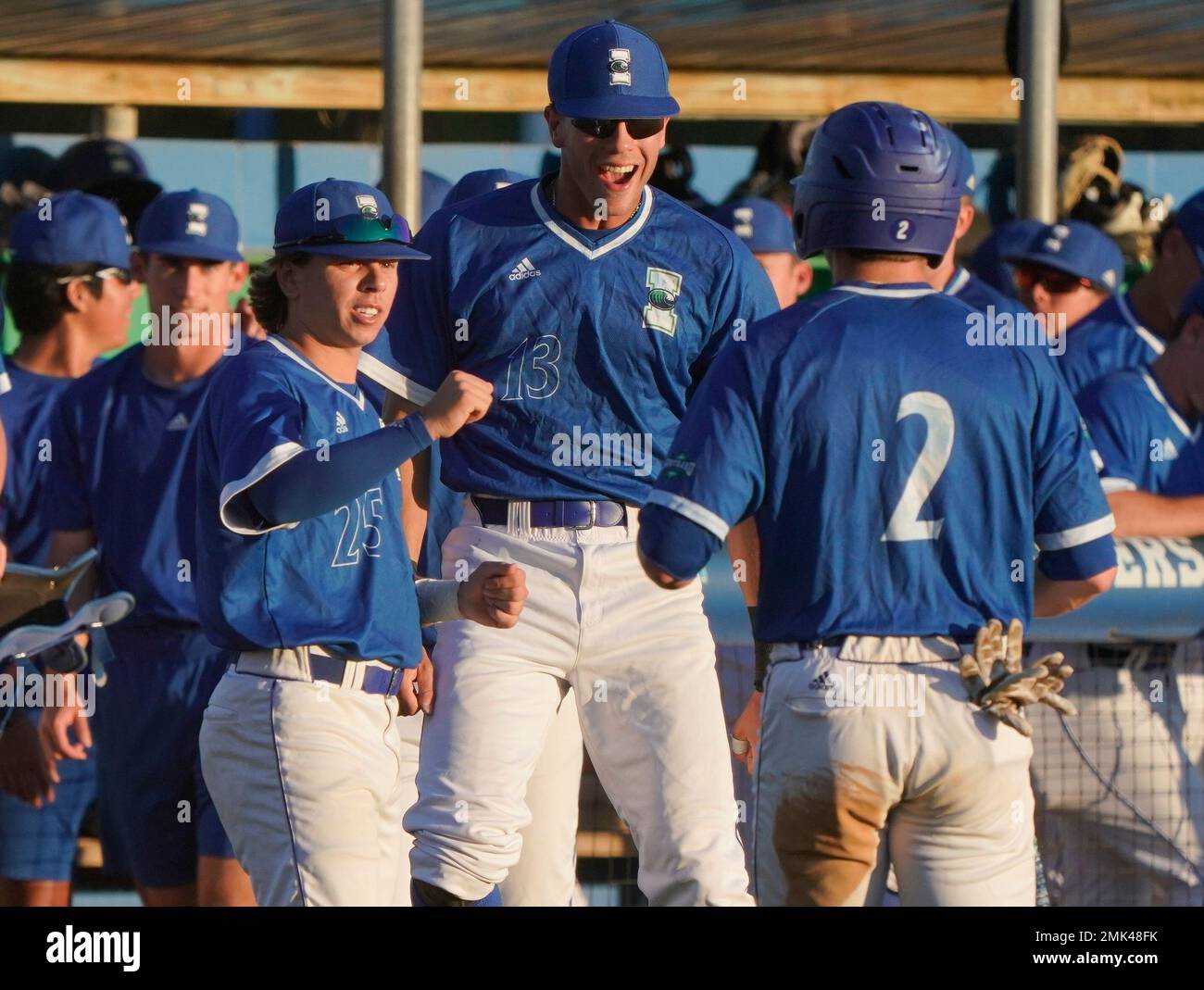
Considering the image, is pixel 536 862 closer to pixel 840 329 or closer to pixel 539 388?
pixel 539 388

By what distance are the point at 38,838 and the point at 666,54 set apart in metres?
3.80

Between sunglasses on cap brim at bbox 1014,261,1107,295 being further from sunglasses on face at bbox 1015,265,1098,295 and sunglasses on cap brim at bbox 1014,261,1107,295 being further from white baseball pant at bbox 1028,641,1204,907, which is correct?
white baseball pant at bbox 1028,641,1204,907

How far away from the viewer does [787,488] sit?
12.3 ft

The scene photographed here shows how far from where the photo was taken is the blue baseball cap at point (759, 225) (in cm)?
672

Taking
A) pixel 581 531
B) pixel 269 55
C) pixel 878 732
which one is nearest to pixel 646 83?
pixel 581 531

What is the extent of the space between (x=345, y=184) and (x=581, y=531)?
2.68 ft

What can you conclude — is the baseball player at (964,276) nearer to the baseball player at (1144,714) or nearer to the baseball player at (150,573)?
the baseball player at (1144,714)

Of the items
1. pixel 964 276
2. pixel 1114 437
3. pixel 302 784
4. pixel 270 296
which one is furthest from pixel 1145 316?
pixel 302 784

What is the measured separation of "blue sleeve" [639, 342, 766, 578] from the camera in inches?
145

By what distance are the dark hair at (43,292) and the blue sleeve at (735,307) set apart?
2247mm

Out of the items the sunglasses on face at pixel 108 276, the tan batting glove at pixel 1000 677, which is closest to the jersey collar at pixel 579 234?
the tan batting glove at pixel 1000 677

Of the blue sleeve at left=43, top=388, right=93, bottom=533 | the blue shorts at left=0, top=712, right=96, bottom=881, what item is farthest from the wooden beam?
the blue shorts at left=0, top=712, right=96, bottom=881

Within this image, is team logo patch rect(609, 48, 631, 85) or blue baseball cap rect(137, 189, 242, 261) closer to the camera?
team logo patch rect(609, 48, 631, 85)

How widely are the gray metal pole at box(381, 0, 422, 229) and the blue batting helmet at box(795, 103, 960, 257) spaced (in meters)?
2.49
